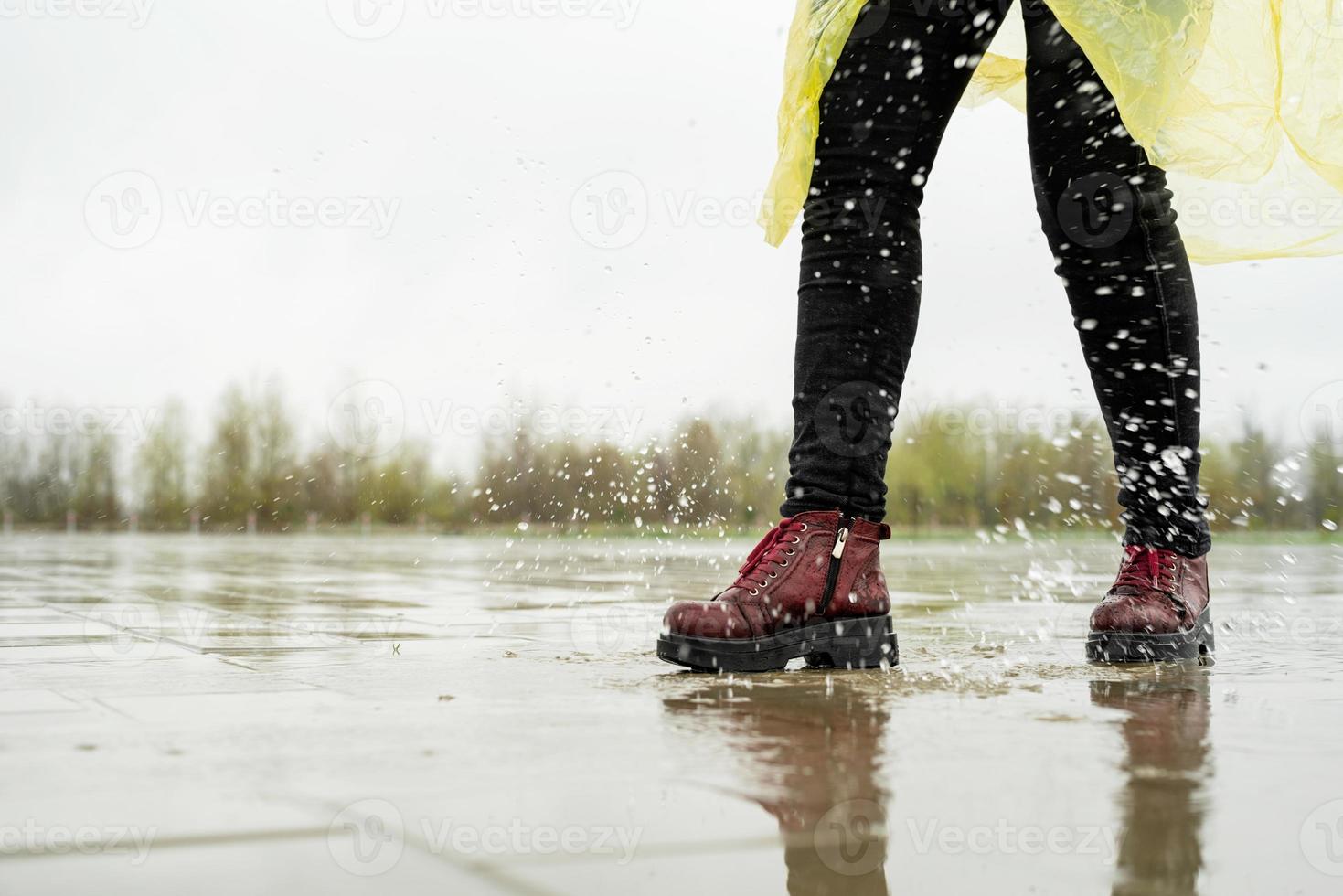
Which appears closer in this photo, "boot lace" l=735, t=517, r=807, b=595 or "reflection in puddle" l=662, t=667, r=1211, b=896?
"reflection in puddle" l=662, t=667, r=1211, b=896

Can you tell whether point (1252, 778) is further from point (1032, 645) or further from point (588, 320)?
point (588, 320)

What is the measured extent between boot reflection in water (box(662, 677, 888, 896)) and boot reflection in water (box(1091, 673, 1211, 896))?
17 centimetres

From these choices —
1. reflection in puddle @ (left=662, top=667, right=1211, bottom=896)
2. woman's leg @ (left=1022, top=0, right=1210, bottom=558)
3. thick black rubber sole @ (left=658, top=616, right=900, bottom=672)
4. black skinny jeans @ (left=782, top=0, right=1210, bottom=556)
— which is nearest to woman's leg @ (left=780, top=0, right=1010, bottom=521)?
black skinny jeans @ (left=782, top=0, right=1210, bottom=556)

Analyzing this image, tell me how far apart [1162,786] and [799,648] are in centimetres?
98

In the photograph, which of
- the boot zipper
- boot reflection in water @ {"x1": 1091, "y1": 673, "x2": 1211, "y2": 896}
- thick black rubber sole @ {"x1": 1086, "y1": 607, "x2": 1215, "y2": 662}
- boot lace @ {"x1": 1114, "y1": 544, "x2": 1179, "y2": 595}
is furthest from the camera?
boot lace @ {"x1": 1114, "y1": 544, "x2": 1179, "y2": 595}

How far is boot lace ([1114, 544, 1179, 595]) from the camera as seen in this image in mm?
2295

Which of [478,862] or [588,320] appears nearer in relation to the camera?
[478,862]

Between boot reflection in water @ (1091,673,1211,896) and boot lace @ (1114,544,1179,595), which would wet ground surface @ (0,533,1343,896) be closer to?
boot reflection in water @ (1091,673,1211,896)

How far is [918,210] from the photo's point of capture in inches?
88.0

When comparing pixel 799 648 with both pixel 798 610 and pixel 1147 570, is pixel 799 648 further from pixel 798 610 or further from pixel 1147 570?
pixel 1147 570

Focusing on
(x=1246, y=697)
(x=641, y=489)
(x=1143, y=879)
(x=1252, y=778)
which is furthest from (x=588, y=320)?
(x=641, y=489)

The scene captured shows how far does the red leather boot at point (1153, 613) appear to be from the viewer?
2166 mm

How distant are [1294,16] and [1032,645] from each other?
4.22 ft

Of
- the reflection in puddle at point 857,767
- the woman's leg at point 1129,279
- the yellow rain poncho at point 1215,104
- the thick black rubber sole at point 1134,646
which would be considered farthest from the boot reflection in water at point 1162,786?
the yellow rain poncho at point 1215,104
